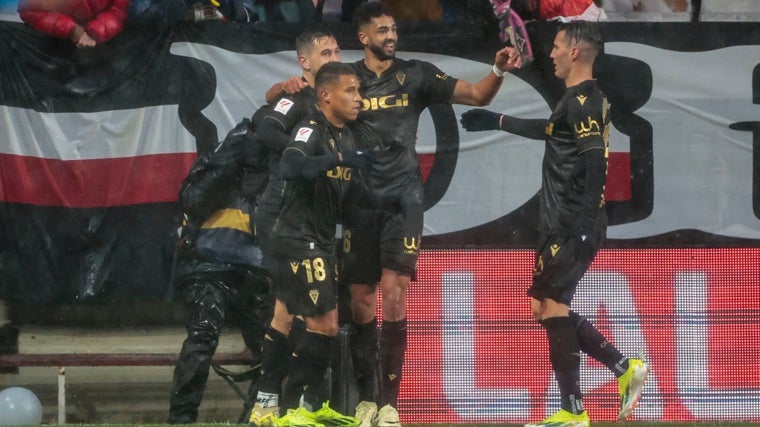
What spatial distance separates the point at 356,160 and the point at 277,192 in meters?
0.64

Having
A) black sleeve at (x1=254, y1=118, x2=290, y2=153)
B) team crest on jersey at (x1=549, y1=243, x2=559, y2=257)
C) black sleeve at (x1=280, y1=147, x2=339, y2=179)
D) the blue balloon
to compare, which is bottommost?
the blue balloon

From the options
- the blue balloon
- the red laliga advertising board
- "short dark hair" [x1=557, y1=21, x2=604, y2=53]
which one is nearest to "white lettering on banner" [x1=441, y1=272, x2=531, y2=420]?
the red laliga advertising board

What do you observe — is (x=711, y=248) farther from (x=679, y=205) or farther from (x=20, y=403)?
(x=20, y=403)

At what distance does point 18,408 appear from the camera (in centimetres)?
822

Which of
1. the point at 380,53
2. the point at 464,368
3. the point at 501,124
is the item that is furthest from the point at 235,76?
the point at 464,368

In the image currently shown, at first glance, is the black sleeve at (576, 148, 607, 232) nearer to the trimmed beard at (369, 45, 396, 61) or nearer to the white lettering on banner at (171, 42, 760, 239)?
the trimmed beard at (369, 45, 396, 61)

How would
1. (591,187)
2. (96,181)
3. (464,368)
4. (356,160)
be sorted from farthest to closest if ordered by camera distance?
(96,181)
(464,368)
(591,187)
(356,160)

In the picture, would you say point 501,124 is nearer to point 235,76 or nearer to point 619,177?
point 619,177

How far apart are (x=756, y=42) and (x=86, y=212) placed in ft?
15.5

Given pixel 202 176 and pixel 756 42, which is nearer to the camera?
pixel 202 176

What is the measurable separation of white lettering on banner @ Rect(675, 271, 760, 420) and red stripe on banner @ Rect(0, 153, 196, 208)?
3422 mm

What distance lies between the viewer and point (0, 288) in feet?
29.8

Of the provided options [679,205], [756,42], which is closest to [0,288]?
[679,205]

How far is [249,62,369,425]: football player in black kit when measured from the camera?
700cm
